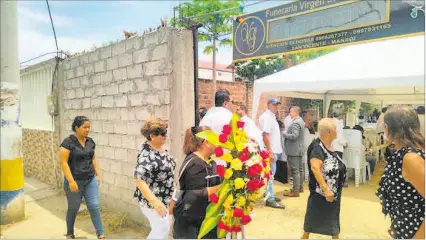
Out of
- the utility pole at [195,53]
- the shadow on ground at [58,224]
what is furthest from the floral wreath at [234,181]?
the shadow on ground at [58,224]

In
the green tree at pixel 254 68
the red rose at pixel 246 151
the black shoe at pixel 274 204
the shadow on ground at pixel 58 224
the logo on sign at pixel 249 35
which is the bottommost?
the shadow on ground at pixel 58 224

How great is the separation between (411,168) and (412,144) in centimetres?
18

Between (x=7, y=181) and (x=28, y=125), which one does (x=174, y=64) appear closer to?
(x=7, y=181)

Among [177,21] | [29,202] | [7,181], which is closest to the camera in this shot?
[177,21]

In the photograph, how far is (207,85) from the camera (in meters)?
9.82

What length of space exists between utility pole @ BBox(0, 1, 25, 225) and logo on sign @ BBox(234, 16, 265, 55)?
348 cm

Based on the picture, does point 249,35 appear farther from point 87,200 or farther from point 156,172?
point 87,200

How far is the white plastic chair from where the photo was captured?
6934 mm

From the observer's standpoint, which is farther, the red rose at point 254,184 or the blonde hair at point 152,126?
the blonde hair at point 152,126

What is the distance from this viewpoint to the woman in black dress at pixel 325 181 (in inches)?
132

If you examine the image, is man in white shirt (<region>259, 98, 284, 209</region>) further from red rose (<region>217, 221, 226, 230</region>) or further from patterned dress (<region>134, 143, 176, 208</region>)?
red rose (<region>217, 221, 226, 230</region>)

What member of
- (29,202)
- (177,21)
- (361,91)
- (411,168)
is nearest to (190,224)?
(411,168)

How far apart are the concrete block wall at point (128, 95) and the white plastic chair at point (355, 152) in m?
4.31

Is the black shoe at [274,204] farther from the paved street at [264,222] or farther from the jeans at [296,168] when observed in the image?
the jeans at [296,168]
